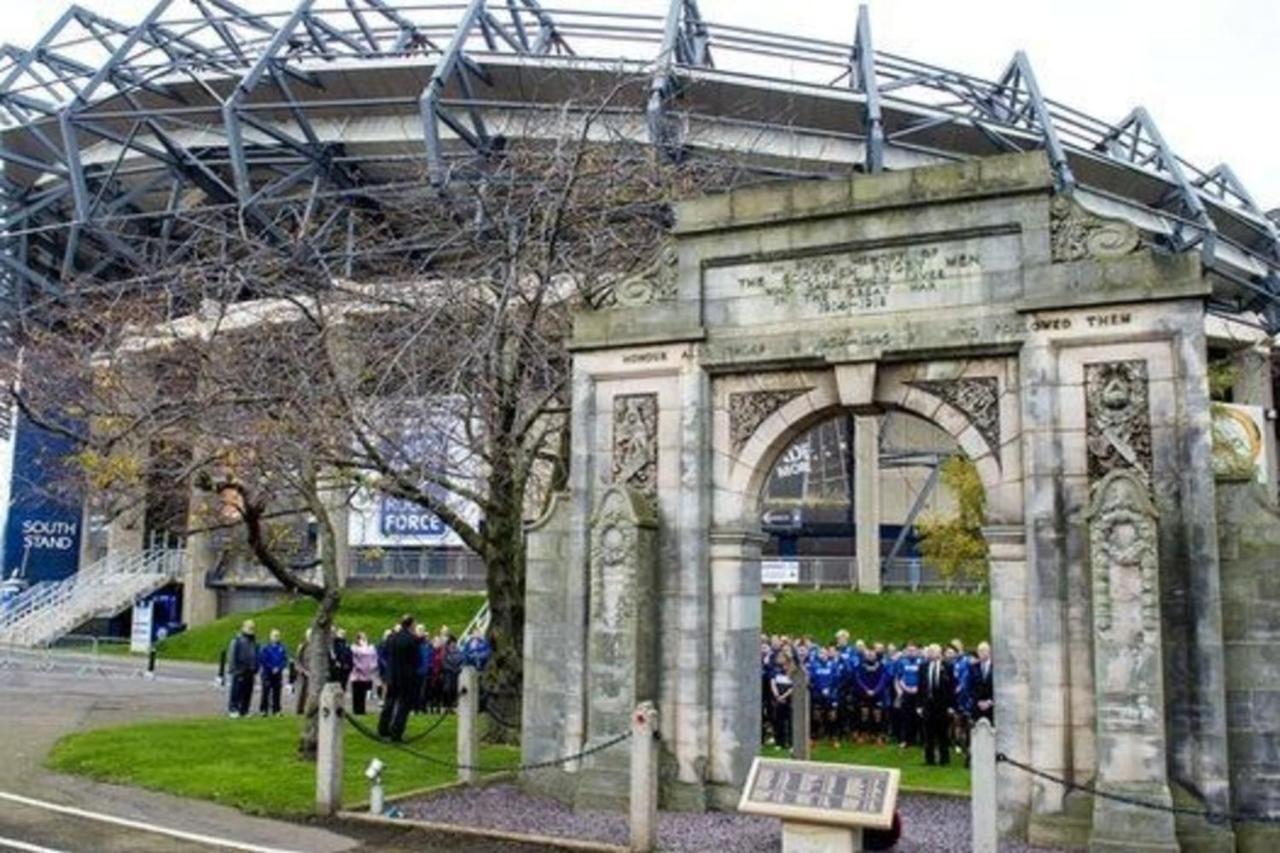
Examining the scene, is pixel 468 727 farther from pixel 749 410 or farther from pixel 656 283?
pixel 656 283

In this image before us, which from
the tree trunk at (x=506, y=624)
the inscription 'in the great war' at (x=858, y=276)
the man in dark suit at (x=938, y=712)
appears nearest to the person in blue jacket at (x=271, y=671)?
the tree trunk at (x=506, y=624)

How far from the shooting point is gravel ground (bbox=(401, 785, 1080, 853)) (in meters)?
11.5

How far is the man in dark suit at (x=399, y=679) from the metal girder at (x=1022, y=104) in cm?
2564

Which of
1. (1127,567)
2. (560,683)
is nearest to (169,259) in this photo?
(560,683)

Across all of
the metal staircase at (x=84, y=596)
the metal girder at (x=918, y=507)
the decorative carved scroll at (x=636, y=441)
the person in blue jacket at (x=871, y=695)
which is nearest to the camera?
the decorative carved scroll at (x=636, y=441)

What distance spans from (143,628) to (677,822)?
30953mm

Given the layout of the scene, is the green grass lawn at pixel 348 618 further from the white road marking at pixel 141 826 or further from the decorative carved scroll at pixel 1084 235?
the decorative carved scroll at pixel 1084 235

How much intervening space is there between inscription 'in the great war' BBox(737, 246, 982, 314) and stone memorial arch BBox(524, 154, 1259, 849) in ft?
0.09

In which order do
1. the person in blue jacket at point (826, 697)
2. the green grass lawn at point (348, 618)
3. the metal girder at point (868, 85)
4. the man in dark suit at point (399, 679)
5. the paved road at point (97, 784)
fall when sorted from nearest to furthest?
the paved road at point (97, 784), the man in dark suit at point (399, 679), the person in blue jacket at point (826, 697), the metal girder at point (868, 85), the green grass lawn at point (348, 618)

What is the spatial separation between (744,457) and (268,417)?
290 inches

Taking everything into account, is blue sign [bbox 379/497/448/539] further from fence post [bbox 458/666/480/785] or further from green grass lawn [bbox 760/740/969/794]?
fence post [bbox 458/666/480/785]

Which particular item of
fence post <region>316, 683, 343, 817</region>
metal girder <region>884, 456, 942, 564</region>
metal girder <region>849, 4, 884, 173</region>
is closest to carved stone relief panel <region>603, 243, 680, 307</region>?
fence post <region>316, 683, 343, 817</region>

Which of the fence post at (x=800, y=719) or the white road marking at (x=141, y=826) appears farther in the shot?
the fence post at (x=800, y=719)

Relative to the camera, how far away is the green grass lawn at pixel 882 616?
33.1 m
